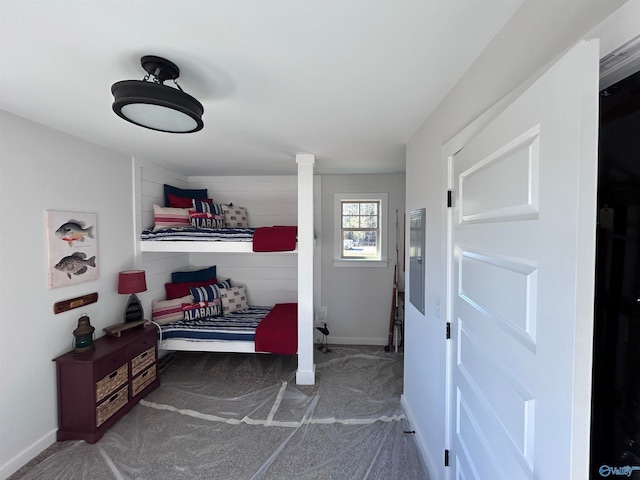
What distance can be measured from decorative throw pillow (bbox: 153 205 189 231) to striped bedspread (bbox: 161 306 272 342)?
112 cm

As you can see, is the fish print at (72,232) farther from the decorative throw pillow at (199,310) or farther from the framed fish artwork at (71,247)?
the decorative throw pillow at (199,310)

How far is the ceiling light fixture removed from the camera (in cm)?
112

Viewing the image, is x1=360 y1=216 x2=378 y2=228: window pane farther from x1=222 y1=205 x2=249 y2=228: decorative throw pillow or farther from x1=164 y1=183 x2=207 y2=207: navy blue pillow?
x1=164 y1=183 x2=207 y2=207: navy blue pillow

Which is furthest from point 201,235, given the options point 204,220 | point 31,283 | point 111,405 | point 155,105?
point 155,105

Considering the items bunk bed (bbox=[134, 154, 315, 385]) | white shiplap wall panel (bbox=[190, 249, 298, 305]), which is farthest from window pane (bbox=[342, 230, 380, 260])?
bunk bed (bbox=[134, 154, 315, 385])

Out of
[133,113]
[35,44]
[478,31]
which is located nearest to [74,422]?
[133,113]

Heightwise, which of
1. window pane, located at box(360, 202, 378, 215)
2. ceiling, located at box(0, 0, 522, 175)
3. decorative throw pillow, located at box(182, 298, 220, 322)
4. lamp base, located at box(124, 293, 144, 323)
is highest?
ceiling, located at box(0, 0, 522, 175)

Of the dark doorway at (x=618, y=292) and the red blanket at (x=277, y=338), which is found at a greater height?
the dark doorway at (x=618, y=292)

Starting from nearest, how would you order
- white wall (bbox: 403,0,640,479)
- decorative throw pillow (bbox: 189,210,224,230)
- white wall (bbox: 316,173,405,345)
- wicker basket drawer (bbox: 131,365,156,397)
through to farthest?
white wall (bbox: 403,0,640,479), wicker basket drawer (bbox: 131,365,156,397), decorative throw pillow (bbox: 189,210,224,230), white wall (bbox: 316,173,405,345)

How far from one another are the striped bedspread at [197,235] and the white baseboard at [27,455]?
5.75 ft

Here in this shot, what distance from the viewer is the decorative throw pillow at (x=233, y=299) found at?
3447mm

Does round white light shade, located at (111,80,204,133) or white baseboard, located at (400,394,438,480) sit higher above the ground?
round white light shade, located at (111,80,204,133)

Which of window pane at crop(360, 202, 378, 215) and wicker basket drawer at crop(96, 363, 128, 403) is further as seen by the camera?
window pane at crop(360, 202, 378, 215)

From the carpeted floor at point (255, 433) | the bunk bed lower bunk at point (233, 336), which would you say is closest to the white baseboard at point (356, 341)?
the carpeted floor at point (255, 433)
